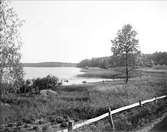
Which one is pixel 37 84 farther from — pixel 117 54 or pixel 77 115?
pixel 77 115

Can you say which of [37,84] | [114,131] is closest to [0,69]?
[114,131]

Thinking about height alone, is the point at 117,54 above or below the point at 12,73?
above

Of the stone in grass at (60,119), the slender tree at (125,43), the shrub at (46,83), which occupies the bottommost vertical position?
the stone in grass at (60,119)

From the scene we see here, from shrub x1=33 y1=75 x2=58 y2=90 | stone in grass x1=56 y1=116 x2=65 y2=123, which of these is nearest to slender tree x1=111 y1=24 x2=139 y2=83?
shrub x1=33 y1=75 x2=58 y2=90

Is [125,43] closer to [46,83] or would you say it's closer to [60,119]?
[46,83]

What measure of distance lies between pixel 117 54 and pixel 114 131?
69.8ft

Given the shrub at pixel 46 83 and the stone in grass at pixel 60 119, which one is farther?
the shrub at pixel 46 83

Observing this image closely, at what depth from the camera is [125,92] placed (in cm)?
2055

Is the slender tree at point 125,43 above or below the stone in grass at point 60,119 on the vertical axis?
above

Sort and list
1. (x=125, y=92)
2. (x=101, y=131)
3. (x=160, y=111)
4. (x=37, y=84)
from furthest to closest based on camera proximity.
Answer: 1. (x=37, y=84)
2. (x=125, y=92)
3. (x=160, y=111)
4. (x=101, y=131)

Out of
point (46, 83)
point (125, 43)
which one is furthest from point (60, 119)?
point (125, 43)

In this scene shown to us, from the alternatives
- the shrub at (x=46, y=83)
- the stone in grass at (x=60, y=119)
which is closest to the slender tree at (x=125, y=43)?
the shrub at (x=46, y=83)

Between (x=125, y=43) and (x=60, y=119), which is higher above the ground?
(x=125, y=43)

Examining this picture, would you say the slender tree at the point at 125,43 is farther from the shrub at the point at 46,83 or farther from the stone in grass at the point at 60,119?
the stone in grass at the point at 60,119
